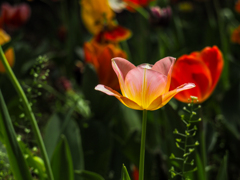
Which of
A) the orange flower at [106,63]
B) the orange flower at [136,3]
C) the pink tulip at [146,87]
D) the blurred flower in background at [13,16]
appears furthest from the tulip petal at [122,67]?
the blurred flower in background at [13,16]

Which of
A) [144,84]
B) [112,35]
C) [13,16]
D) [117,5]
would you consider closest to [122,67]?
[144,84]

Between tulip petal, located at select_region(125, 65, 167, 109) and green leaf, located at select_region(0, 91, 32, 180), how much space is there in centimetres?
15

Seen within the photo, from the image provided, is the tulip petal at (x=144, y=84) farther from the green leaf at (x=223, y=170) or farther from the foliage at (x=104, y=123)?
the green leaf at (x=223, y=170)

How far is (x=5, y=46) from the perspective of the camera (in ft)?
2.26

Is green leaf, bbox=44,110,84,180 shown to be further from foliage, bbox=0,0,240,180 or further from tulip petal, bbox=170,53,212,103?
tulip petal, bbox=170,53,212,103

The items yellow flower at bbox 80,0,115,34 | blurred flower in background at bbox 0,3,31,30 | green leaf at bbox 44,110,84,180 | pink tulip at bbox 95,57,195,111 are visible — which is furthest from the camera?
blurred flower in background at bbox 0,3,31,30

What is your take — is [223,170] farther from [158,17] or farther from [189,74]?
[158,17]

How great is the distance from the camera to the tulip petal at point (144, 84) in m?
0.32

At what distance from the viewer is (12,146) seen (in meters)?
0.39

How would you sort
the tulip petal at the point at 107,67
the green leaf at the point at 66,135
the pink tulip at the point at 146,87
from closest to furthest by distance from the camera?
1. the pink tulip at the point at 146,87
2. the green leaf at the point at 66,135
3. the tulip petal at the point at 107,67

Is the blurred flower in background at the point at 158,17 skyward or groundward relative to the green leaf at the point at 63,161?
skyward

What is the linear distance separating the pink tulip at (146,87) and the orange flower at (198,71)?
5.5 inches

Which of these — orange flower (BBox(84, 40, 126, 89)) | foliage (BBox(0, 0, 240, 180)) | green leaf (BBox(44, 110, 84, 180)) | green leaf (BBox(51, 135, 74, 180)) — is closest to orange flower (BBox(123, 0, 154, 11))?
foliage (BBox(0, 0, 240, 180))

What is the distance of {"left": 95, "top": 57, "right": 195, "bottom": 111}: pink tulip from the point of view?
32 cm
